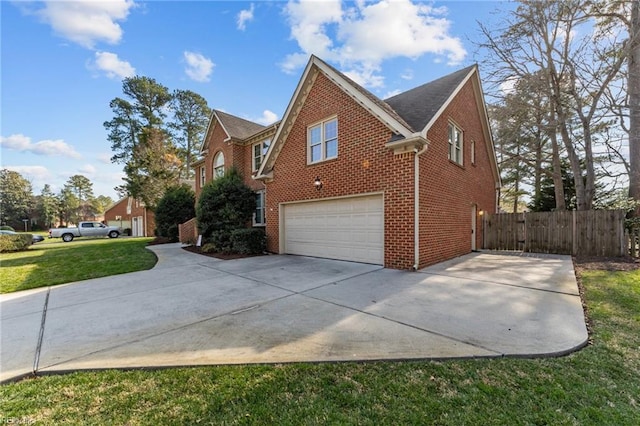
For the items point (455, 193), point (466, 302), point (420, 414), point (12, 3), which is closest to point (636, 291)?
point (466, 302)

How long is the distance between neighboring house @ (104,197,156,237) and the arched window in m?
13.0

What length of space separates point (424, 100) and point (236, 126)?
11.4 meters

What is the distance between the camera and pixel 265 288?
599 cm

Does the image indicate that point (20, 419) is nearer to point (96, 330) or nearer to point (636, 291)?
point (96, 330)

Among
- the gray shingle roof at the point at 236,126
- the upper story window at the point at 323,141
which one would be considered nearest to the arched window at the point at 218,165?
the gray shingle roof at the point at 236,126

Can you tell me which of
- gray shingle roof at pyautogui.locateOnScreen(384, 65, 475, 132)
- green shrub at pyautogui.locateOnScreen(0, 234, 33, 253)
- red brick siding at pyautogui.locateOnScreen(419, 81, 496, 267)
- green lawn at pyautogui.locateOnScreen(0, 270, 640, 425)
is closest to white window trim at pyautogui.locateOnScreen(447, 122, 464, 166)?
red brick siding at pyautogui.locateOnScreen(419, 81, 496, 267)

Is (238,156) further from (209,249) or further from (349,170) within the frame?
(349,170)

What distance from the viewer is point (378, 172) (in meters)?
8.24

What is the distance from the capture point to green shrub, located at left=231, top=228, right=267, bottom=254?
37.0 feet

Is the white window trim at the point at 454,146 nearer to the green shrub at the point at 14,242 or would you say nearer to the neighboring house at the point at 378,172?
the neighboring house at the point at 378,172

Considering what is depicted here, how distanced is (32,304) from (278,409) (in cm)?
598

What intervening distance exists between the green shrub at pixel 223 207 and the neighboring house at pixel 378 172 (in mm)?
1656

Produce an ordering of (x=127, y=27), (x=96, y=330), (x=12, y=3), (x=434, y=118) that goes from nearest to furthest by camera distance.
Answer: (x=96, y=330), (x=12, y=3), (x=434, y=118), (x=127, y=27)

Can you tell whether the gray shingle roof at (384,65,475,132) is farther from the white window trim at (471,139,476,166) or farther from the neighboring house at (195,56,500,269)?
Result: the white window trim at (471,139,476,166)
